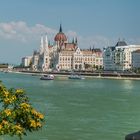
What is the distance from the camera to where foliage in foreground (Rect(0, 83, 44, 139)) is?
4629 mm

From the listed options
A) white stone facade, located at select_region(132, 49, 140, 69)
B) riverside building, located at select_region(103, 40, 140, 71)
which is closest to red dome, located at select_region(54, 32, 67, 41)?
riverside building, located at select_region(103, 40, 140, 71)

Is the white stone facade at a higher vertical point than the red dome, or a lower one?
lower

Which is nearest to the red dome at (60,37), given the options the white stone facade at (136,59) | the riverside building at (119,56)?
the riverside building at (119,56)

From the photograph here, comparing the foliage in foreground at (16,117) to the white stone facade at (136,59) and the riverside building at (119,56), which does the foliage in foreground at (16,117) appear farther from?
the riverside building at (119,56)

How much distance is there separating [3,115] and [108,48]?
121 m

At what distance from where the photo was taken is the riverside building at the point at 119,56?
114250 millimetres

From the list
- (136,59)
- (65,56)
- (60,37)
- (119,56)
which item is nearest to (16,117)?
(136,59)

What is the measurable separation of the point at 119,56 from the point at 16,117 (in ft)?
370

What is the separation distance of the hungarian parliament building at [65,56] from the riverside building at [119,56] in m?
4.76

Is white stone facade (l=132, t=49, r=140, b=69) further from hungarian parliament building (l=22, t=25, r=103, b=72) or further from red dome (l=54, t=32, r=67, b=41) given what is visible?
red dome (l=54, t=32, r=67, b=41)

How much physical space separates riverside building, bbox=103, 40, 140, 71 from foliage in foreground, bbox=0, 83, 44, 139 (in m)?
108

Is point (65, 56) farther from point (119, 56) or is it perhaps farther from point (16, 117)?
point (16, 117)

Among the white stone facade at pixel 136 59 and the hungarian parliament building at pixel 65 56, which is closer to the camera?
the white stone facade at pixel 136 59

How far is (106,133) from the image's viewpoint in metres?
13.9
